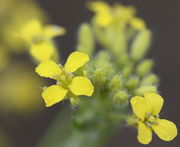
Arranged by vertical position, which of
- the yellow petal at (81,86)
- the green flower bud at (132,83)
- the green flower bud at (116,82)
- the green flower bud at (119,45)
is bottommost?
the yellow petal at (81,86)

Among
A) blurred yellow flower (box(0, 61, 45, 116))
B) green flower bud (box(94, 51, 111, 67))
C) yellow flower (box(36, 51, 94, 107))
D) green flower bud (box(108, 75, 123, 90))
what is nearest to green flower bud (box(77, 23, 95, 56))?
green flower bud (box(94, 51, 111, 67))

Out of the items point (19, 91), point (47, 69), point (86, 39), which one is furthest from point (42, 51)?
point (19, 91)

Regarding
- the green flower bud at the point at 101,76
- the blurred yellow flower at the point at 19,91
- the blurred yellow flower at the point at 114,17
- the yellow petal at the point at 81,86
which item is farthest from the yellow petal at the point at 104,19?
the blurred yellow flower at the point at 19,91

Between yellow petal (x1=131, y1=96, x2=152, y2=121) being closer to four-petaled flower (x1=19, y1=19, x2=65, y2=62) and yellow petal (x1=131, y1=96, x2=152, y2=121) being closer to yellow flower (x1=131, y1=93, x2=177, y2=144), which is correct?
yellow flower (x1=131, y1=93, x2=177, y2=144)

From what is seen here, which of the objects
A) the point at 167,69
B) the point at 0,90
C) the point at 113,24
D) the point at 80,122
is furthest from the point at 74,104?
the point at 167,69

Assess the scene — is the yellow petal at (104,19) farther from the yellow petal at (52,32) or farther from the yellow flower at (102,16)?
the yellow petal at (52,32)

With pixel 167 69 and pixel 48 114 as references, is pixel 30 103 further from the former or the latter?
pixel 167 69
